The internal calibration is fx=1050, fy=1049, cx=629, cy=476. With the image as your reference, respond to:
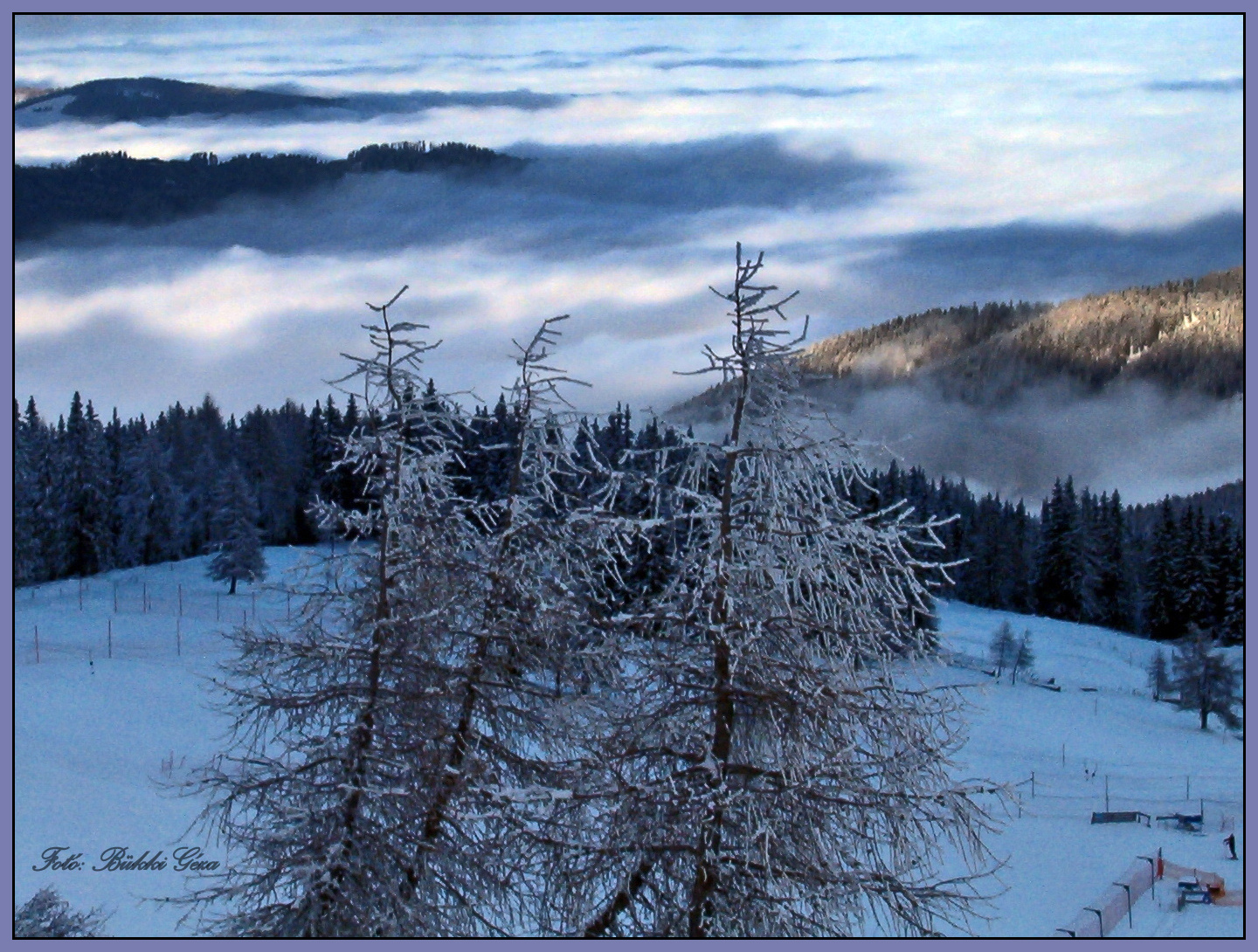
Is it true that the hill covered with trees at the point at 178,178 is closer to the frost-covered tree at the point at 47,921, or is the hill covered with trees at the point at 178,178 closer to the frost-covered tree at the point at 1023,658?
the frost-covered tree at the point at 47,921

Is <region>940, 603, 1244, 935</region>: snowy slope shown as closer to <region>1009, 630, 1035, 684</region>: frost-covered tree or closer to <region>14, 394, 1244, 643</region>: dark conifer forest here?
<region>1009, 630, 1035, 684</region>: frost-covered tree

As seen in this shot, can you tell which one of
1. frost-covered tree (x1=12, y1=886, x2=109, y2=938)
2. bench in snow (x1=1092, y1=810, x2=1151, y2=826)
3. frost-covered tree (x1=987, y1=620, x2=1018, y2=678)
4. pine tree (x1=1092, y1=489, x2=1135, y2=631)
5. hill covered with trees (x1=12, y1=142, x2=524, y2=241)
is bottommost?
bench in snow (x1=1092, y1=810, x2=1151, y2=826)

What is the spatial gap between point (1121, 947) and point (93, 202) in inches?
1000

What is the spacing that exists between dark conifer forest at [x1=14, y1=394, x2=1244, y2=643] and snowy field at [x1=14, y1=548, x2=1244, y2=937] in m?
2.22

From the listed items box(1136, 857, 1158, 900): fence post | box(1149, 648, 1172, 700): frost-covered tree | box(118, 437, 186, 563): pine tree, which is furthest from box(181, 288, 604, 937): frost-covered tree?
box(118, 437, 186, 563): pine tree

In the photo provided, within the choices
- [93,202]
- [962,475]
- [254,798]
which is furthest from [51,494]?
[254,798]

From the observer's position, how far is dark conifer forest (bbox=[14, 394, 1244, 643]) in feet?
166

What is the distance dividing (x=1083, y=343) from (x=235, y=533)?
48244 millimetres

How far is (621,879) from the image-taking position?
7094 millimetres

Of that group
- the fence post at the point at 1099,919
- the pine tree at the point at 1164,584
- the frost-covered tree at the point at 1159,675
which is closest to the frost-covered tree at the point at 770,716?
the fence post at the point at 1099,919

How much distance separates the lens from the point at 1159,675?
50.3 metres

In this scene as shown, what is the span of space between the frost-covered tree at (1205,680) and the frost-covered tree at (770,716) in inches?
1779

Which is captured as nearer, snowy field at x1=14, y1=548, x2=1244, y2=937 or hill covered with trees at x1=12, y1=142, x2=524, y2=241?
hill covered with trees at x1=12, y1=142, x2=524, y2=241

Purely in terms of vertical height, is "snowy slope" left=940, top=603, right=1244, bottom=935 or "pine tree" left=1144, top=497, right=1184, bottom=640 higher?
"pine tree" left=1144, top=497, right=1184, bottom=640
